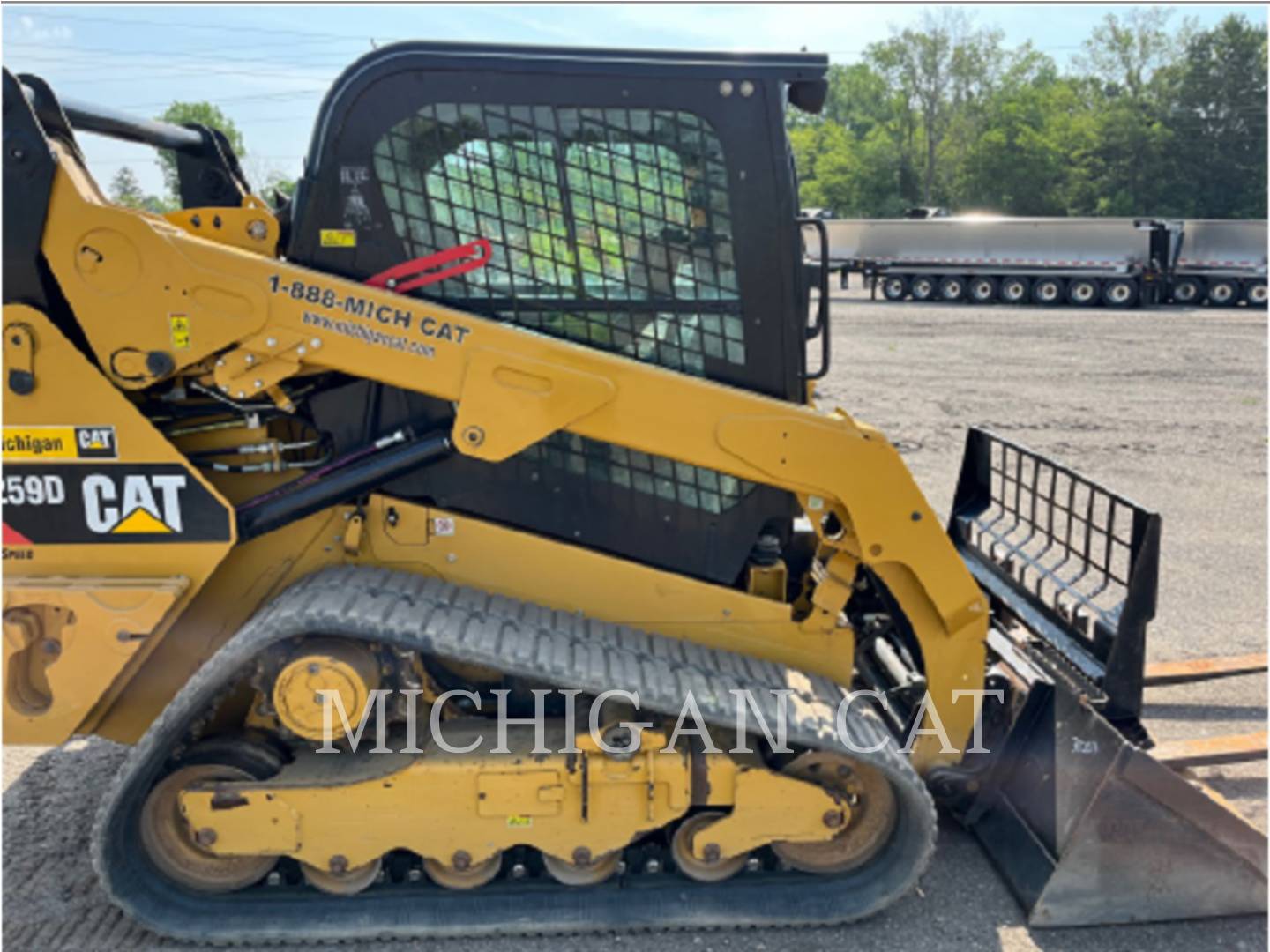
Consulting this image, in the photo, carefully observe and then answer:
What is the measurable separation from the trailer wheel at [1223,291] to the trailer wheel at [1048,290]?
13.5 feet

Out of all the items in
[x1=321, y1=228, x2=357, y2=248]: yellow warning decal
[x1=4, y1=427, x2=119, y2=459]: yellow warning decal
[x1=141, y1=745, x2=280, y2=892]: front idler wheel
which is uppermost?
[x1=321, y1=228, x2=357, y2=248]: yellow warning decal

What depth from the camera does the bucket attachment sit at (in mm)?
3484

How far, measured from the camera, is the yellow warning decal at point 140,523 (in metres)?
3.53

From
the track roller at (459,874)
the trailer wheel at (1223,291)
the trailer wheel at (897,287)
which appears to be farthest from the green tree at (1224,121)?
the track roller at (459,874)

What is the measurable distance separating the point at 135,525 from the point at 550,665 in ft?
4.97

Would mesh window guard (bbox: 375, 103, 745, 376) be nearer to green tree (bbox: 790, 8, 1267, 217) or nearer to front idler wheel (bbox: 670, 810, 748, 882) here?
front idler wheel (bbox: 670, 810, 748, 882)

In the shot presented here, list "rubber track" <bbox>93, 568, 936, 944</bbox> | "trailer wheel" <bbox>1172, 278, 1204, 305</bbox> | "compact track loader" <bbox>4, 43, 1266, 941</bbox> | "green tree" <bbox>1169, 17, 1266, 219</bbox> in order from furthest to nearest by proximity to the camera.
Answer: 1. "green tree" <bbox>1169, 17, 1266, 219</bbox>
2. "trailer wheel" <bbox>1172, 278, 1204, 305</bbox>
3. "compact track loader" <bbox>4, 43, 1266, 941</bbox>
4. "rubber track" <bbox>93, 568, 936, 944</bbox>

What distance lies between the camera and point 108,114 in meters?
4.07

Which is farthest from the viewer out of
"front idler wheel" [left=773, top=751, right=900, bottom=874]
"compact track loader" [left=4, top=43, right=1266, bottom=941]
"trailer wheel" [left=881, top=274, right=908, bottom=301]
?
"trailer wheel" [left=881, top=274, right=908, bottom=301]

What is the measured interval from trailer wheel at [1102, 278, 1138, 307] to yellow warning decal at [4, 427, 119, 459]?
2961 centimetres

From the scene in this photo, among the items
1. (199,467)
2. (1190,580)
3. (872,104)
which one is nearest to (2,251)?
(199,467)

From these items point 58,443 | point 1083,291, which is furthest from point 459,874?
point 1083,291

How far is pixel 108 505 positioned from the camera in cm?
354

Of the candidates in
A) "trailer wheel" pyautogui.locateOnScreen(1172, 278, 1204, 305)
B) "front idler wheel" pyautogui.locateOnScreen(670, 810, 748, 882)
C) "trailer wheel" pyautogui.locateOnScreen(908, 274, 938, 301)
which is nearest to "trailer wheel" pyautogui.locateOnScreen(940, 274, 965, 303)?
"trailer wheel" pyautogui.locateOnScreen(908, 274, 938, 301)
